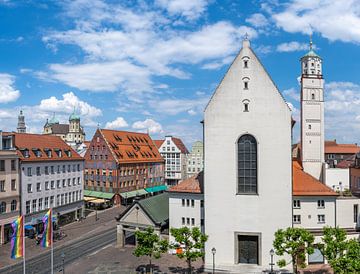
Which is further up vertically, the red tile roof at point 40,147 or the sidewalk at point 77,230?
the red tile roof at point 40,147

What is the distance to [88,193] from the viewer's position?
87188 millimetres

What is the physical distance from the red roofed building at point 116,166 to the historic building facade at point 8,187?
33358mm

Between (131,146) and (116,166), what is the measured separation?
13059 millimetres

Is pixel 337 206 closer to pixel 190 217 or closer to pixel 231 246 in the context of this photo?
pixel 231 246

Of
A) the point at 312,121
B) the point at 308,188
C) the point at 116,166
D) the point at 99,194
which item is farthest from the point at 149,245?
the point at 99,194

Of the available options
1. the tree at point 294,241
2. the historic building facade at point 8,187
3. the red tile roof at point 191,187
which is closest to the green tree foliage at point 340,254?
the tree at point 294,241

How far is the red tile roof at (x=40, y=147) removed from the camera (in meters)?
56.1

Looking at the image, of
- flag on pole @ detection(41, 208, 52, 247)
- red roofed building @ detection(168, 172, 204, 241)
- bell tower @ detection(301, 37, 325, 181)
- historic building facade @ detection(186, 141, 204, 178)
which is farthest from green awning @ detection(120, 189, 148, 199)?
flag on pole @ detection(41, 208, 52, 247)

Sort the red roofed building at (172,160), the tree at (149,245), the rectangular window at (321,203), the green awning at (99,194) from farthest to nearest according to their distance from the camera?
the red roofed building at (172,160) → the green awning at (99,194) → the rectangular window at (321,203) → the tree at (149,245)

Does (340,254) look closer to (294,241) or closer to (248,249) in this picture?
(294,241)

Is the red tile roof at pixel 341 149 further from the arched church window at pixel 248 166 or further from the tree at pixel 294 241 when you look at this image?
the tree at pixel 294 241

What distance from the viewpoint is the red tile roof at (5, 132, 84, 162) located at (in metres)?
56.1

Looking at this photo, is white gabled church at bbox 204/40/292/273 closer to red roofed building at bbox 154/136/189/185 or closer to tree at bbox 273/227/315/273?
tree at bbox 273/227/315/273

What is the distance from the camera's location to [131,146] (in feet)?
320
